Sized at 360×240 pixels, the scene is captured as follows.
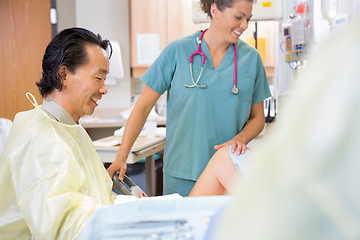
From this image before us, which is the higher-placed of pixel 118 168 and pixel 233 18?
pixel 233 18

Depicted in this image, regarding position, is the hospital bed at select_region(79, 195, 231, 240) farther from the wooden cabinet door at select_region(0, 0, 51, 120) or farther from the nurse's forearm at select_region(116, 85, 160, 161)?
the wooden cabinet door at select_region(0, 0, 51, 120)

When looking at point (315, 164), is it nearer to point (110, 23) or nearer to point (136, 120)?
point (136, 120)

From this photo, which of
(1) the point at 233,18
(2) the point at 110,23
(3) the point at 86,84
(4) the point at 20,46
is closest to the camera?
(3) the point at 86,84

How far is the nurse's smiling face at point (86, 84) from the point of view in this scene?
4.02 ft

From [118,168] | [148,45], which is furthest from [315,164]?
[148,45]

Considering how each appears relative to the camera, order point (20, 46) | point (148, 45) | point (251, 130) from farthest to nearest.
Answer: point (148, 45), point (20, 46), point (251, 130)

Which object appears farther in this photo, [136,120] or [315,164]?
[136,120]

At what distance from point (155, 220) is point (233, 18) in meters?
1.18

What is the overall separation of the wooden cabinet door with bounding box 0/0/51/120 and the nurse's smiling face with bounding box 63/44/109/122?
7.07ft

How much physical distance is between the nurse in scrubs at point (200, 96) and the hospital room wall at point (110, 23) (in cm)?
244

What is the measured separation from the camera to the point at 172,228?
1.66 ft

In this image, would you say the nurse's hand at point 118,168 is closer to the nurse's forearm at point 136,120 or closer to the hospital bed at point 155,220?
the nurse's forearm at point 136,120

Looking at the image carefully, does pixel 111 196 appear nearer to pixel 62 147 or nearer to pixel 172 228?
pixel 62 147

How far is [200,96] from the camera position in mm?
1588
